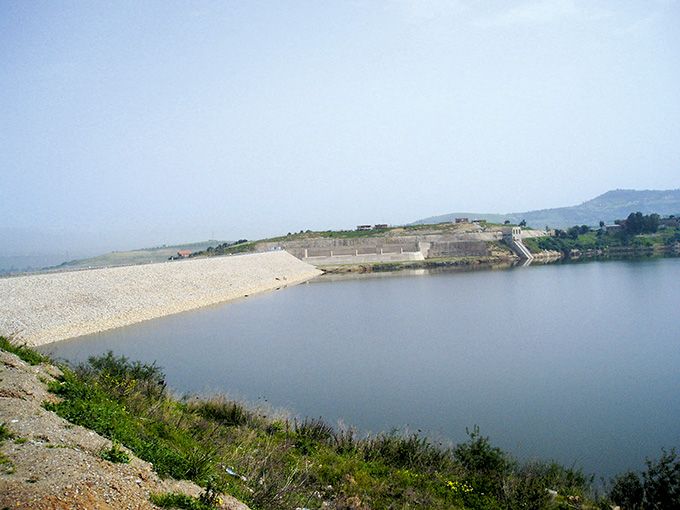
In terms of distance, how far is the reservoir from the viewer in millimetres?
10234

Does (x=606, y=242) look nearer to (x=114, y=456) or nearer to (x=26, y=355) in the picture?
(x=26, y=355)

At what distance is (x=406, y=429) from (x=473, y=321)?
46.3 ft

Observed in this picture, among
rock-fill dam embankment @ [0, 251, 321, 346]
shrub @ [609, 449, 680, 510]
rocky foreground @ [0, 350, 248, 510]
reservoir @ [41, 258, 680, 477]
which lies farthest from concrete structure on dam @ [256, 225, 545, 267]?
rocky foreground @ [0, 350, 248, 510]

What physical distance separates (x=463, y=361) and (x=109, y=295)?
19.9m

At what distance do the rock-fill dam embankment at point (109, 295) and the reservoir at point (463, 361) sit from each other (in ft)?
4.73

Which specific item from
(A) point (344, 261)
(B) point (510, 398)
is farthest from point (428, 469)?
(A) point (344, 261)

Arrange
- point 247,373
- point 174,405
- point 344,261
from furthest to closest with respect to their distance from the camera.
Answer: point 344,261, point 247,373, point 174,405

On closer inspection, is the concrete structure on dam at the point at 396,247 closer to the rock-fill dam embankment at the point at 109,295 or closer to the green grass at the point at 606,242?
the green grass at the point at 606,242

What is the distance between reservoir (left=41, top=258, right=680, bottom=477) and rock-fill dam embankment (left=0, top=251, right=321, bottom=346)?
56.8 inches

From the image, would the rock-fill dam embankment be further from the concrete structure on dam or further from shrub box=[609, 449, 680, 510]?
the concrete structure on dam

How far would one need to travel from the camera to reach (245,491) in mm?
5395

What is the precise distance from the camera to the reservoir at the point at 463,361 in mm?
10234

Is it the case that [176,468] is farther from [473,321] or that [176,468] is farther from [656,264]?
[656,264]

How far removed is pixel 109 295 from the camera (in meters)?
27.6
